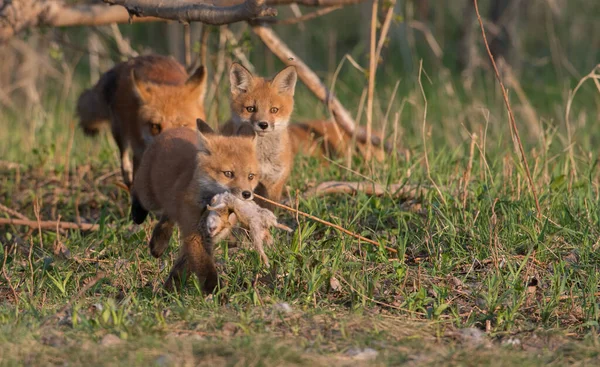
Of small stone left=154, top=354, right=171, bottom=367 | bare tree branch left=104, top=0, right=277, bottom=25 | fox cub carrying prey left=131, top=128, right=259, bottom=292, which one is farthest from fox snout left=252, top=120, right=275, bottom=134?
small stone left=154, top=354, right=171, bottom=367

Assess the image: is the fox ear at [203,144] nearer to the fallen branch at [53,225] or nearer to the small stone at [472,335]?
the fallen branch at [53,225]

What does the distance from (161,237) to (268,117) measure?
4.44 ft

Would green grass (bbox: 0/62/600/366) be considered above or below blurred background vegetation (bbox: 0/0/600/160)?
below

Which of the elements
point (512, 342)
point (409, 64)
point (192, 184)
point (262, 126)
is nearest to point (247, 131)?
point (262, 126)

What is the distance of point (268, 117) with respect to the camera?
6.29 metres

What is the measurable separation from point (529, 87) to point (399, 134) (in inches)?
224

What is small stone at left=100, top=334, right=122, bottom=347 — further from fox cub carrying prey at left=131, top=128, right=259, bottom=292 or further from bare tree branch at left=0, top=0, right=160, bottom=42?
bare tree branch at left=0, top=0, right=160, bottom=42

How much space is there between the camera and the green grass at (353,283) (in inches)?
151

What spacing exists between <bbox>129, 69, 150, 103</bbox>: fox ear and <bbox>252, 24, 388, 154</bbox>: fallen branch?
1153 mm

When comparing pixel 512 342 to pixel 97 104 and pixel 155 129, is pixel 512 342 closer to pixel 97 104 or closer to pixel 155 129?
pixel 155 129

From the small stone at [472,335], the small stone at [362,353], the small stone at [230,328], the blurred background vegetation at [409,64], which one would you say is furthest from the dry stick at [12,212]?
the small stone at [472,335]

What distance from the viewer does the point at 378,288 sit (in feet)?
15.9

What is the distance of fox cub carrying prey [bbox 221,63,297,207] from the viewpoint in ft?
19.8

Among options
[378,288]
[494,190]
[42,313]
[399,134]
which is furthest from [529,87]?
[42,313]
